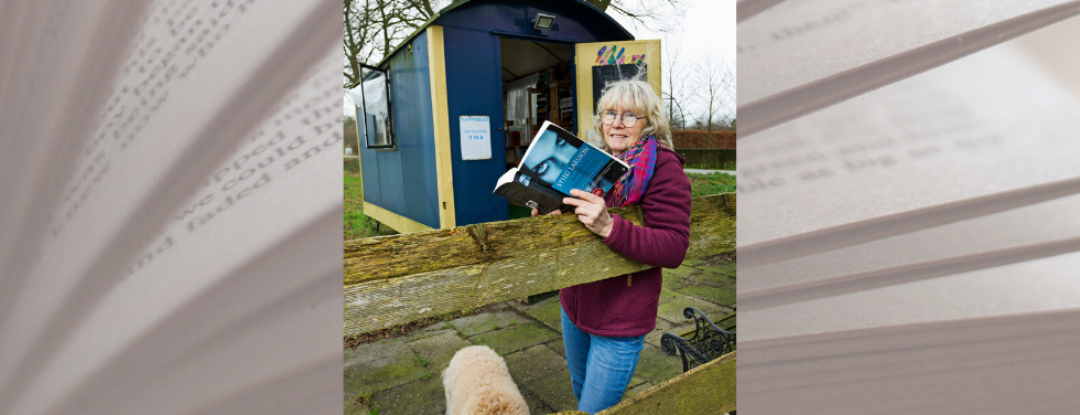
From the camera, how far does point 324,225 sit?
0.67m

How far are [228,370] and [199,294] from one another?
116 mm

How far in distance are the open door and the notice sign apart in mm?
1122

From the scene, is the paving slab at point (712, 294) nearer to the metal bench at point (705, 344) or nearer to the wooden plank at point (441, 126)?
the metal bench at point (705, 344)

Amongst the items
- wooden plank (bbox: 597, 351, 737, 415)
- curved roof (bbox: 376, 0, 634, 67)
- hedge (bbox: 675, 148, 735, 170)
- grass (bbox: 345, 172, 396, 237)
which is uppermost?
curved roof (bbox: 376, 0, 634, 67)

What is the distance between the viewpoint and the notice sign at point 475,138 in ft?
15.5

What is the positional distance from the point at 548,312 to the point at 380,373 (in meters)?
1.77

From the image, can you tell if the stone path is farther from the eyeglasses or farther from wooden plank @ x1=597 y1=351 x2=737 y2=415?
the eyeglasses

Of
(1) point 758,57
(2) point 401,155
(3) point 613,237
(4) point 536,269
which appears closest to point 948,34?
(1) point 758,57

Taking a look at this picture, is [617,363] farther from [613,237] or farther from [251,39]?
[251,39]

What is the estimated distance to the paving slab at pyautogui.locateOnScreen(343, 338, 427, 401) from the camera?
10.9 feet

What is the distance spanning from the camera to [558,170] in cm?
141

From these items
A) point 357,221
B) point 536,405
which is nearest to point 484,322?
point 536,405

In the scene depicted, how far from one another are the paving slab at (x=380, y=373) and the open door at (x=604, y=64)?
298 centimetres

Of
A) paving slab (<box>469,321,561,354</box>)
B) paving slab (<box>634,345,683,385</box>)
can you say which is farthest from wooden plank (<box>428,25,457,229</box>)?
paving slab (<box>634,345,683,385</box>)
